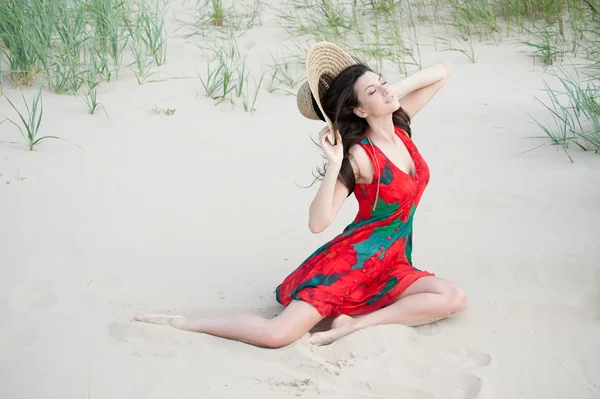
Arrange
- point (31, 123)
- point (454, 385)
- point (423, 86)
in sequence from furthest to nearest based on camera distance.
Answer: point (31, 123) < point (423, 86) < point (454, 385)

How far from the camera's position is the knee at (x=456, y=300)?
3.31 meters

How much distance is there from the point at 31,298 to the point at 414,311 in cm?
171

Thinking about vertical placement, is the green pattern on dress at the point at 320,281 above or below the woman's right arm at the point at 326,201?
below

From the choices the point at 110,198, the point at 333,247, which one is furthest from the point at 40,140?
the point at 333,247

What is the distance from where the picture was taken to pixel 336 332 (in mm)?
3270

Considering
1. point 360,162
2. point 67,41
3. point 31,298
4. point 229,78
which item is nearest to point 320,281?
point 360,162

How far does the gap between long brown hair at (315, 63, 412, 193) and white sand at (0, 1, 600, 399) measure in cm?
67

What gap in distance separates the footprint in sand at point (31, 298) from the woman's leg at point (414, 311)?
4.06 ft

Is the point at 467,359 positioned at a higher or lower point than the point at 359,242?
lower

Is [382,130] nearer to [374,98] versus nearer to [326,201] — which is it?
[374,98]

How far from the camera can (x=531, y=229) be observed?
4.04 metres

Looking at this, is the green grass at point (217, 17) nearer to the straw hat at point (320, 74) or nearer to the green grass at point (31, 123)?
the green grass at point (31, 123)

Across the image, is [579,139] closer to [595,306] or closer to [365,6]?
[595,306]

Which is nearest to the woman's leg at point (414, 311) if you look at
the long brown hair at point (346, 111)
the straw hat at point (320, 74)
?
the long brown hair at point (346, 111)
